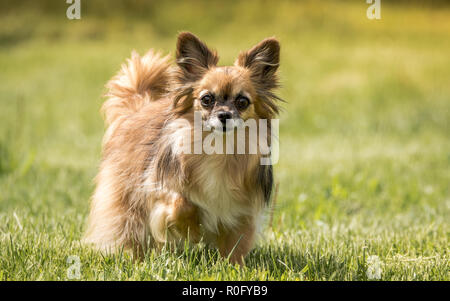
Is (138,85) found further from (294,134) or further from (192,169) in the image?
(294,134)

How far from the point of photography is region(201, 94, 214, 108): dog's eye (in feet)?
12.3

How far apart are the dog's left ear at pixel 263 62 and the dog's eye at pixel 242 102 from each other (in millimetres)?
257

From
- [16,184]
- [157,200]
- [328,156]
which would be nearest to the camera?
[157,200]

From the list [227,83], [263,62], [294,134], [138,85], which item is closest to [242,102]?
[227,83]

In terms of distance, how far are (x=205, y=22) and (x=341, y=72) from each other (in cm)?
604

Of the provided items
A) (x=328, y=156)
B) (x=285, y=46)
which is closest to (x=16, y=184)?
(x=328, y=156)

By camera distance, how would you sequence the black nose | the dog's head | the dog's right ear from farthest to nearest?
the dog's right ear
the dog's head
the black nose

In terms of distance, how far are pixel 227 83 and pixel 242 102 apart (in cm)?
16

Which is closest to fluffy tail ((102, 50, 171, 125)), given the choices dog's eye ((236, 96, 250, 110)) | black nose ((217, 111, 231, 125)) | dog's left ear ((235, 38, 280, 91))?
dog's left ear ((235, 38, 280, 91))

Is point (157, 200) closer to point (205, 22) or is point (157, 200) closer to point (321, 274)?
point (321, 274)

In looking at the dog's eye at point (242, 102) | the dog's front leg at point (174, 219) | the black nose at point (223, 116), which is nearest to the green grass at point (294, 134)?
the dog's front leg at point (174, 219)

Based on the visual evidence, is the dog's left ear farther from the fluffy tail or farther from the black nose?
the fluffy tail

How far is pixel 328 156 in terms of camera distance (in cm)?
891

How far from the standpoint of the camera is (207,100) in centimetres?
377
